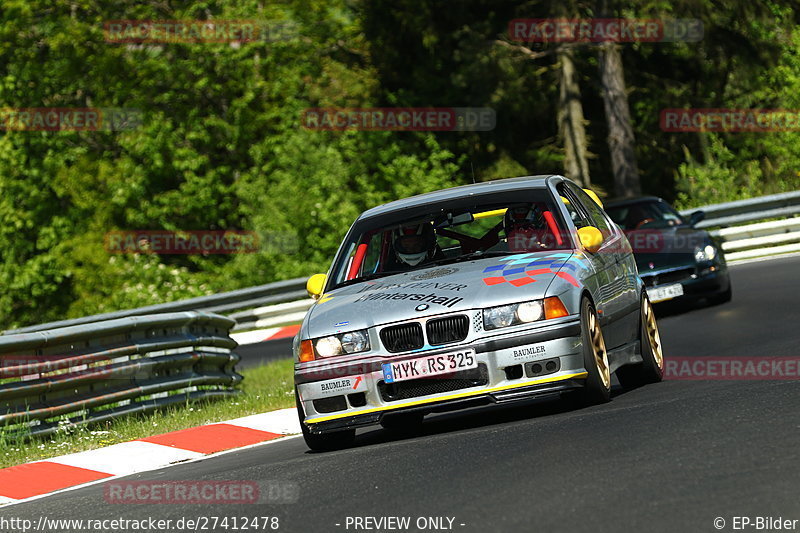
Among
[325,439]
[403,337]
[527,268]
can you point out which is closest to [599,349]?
[527,268]

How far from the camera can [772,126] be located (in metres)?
37.2

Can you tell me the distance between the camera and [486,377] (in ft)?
26.6

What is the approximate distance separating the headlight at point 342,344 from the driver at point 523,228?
4.40 feet

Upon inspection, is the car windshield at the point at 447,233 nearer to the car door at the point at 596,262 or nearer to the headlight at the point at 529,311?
the car door at the point at 596,262

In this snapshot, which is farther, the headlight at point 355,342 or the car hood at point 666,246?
the car hood at point 666,246

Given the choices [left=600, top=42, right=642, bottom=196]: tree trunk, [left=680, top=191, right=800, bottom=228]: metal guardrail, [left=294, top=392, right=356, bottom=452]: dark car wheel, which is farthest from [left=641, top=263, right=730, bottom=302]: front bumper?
[left=600, top=42, right=642, bottom=196]: tree trunk

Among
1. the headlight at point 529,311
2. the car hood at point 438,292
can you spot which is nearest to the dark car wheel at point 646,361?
the car hood at point 438,292

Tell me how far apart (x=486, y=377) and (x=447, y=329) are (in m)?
0.36

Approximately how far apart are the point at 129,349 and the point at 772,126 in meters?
28.4

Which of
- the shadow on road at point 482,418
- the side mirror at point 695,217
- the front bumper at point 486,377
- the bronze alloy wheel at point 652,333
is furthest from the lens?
the side mirror at point 695,217

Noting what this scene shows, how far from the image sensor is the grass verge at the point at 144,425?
1049cm

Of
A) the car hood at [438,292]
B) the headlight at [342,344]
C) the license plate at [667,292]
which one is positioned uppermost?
the car hood at [438,292]

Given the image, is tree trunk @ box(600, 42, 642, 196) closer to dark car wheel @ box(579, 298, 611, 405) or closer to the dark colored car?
the dark colored car

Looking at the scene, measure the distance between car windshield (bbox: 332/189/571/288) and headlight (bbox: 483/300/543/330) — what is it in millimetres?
1041
